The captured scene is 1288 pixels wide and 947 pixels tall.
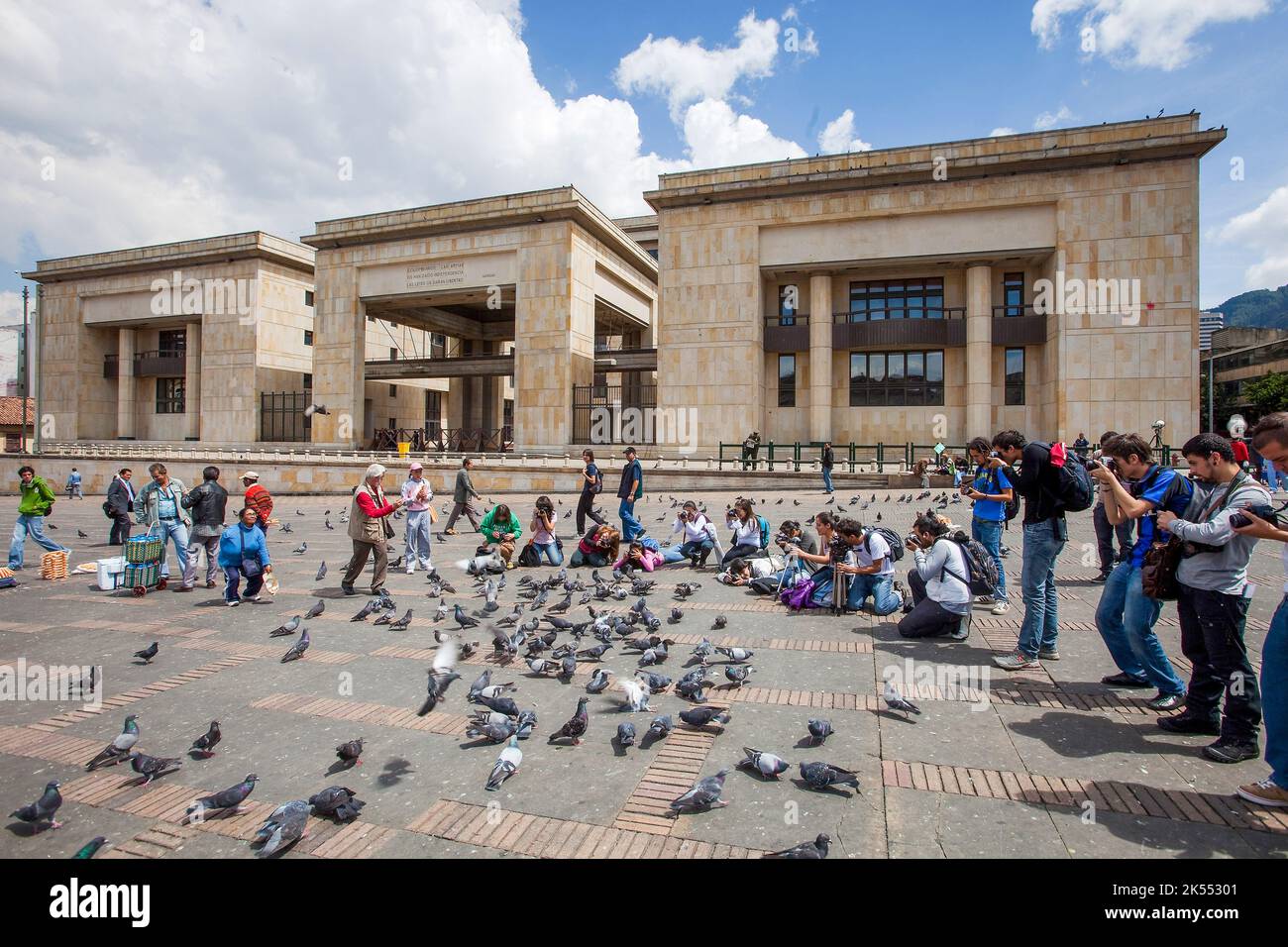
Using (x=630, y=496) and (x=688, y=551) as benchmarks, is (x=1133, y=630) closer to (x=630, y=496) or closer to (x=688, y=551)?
(x=688, y=551)

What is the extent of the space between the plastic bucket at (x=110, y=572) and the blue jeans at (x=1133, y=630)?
12.1 m

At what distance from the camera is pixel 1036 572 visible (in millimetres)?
5742

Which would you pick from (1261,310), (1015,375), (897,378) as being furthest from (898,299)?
(1261,310)

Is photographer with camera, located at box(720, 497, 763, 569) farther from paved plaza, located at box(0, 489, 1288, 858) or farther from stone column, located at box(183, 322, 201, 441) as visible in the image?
stone column, located at box(183, 322, 201, 441)

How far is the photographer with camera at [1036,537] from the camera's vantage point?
566 cm

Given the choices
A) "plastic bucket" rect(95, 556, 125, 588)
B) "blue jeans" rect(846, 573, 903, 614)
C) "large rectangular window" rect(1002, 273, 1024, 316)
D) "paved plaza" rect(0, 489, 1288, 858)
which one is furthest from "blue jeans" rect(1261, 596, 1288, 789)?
"large rectangular window" rect(1002, 273, 1024, 316)

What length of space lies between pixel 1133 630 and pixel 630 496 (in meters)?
8.55

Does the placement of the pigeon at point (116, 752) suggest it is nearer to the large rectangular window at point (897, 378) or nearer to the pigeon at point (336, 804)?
the pigeon at point (336, 804)

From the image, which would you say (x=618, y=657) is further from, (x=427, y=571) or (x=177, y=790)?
(x=427, y=571)

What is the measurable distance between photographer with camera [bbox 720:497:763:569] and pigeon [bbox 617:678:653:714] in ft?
16.8

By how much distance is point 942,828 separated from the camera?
3.42 m

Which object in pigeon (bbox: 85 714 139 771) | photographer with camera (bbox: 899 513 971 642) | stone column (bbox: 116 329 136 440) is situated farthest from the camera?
stone column (bbox: 116 329 136 440)

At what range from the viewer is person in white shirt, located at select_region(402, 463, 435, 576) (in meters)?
10.8
